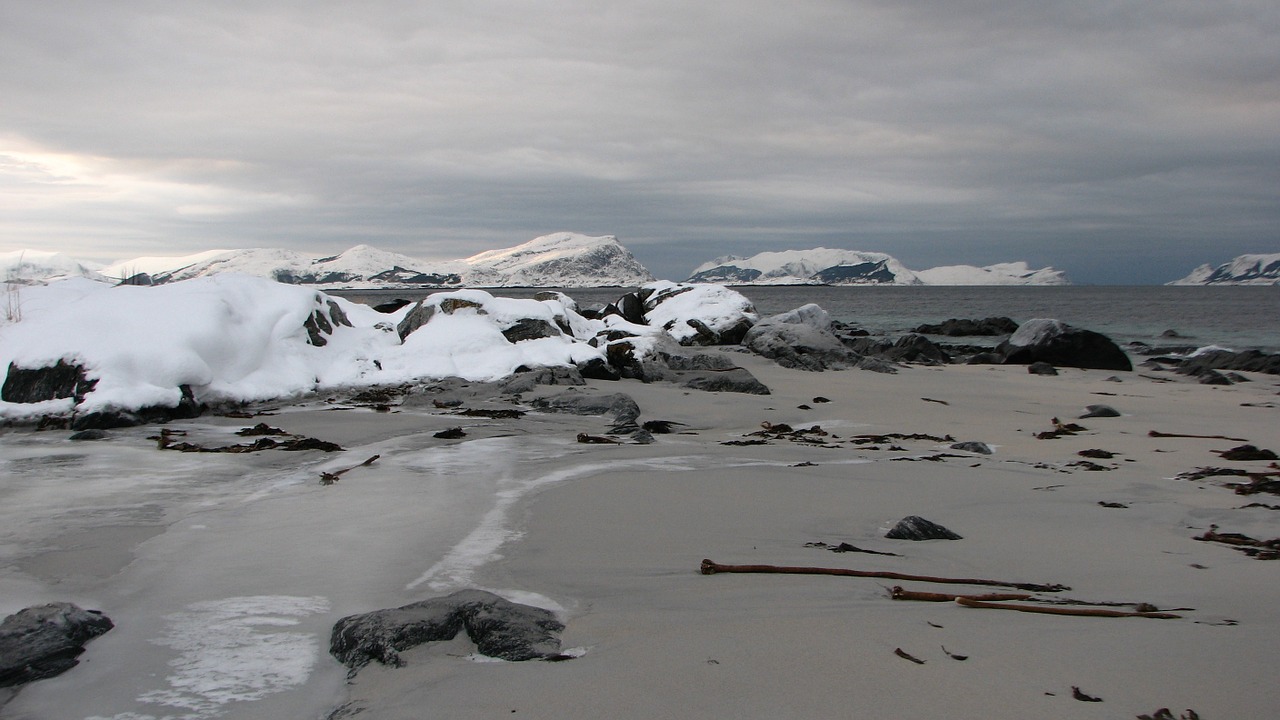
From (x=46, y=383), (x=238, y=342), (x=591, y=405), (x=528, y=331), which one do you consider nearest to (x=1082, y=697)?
(x=591, y=405)

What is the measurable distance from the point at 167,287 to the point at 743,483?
9.24 metres

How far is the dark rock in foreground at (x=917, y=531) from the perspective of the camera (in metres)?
4.46

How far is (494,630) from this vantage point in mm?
2887

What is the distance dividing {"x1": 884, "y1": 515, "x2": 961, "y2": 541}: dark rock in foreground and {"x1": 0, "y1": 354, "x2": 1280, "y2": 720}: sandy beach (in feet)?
0.31

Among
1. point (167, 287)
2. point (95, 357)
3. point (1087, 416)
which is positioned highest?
point (167, 287)

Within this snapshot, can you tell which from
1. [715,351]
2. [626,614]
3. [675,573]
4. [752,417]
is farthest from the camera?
[715,351]

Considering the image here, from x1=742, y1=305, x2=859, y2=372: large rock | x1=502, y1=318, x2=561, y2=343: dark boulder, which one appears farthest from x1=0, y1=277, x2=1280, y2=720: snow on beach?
x1=742, y1=305, x2=859, y2=372: large rock

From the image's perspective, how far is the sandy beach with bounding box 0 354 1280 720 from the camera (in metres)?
2.51

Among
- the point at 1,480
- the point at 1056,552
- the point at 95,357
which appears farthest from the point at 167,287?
the point at 1056,552

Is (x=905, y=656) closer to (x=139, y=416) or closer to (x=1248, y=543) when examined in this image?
(x=1248, y=543)

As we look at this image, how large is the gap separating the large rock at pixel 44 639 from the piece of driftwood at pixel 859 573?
245cm

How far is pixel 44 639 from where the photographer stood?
2.82 metres

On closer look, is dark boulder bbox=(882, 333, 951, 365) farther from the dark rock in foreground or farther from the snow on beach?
the dark rock in foreground

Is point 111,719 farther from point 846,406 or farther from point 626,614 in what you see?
point 846,406
